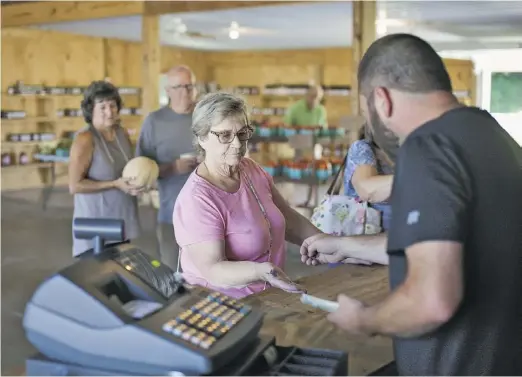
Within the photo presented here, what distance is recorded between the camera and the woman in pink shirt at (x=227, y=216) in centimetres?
203

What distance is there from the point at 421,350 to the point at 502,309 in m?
0.17

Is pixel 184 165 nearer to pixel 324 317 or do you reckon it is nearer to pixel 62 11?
pixel 324 317

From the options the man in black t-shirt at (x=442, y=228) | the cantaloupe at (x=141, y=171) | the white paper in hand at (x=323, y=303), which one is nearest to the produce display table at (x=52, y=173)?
the cantaloupe at (x=141, y=171)

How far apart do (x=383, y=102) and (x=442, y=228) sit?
27cm

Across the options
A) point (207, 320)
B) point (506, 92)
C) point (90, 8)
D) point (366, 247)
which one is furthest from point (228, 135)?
point (506, 92)

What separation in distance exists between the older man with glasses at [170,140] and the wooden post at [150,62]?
10.4ft

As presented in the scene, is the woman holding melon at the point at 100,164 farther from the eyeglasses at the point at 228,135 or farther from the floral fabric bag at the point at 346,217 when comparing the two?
the eyeglasses at the point at 228,135

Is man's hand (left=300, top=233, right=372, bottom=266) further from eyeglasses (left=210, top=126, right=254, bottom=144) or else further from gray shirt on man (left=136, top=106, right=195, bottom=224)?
gray shirt on man (left=136, top=106, right=195, bottom=224)

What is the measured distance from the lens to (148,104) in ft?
23.3

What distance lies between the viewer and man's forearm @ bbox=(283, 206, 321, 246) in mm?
2455

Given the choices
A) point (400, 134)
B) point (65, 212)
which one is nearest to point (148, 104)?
point (65, 212)

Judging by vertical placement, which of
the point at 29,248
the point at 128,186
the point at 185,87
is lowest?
the point at 29,248

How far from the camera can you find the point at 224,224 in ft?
6.91

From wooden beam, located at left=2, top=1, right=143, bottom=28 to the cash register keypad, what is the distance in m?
6.43
